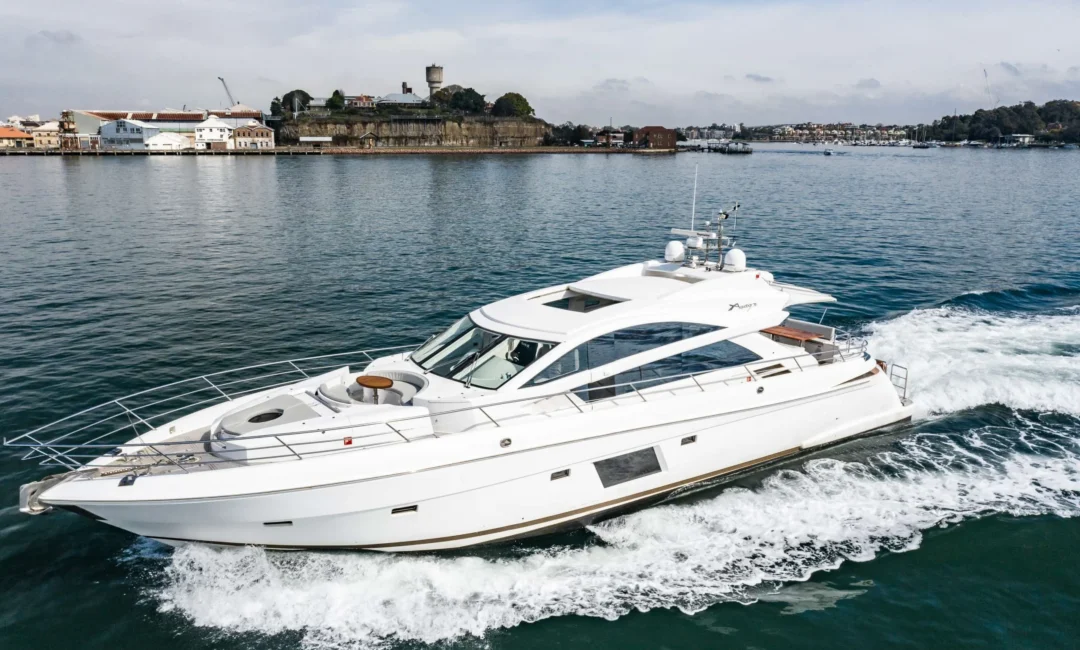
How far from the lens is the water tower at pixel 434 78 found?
18900 cm

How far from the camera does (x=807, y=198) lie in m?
51.8

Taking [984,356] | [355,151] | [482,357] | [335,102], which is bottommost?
[984,356]

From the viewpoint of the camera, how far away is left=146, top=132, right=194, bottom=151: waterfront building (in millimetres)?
115875

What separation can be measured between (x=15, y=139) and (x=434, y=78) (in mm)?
99240

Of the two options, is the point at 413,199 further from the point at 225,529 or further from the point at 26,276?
the point at 225,529

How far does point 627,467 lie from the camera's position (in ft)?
32.2

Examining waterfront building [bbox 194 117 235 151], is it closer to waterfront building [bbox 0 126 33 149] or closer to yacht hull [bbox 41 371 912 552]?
waterfront building [bbox 0 126 33 149]

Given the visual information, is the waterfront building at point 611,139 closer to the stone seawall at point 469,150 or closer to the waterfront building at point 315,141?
the stone seawall at point 469,150

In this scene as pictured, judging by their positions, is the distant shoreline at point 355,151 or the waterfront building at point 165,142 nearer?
the distant shoreline at point 355,151

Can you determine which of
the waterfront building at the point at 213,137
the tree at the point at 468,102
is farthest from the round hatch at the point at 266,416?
the tree at the point at 468,102

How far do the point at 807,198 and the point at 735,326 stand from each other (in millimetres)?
45073

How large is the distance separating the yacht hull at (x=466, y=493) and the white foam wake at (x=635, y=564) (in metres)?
0.33

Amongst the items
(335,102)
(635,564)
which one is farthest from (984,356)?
(335,102)

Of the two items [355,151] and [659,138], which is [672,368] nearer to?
[355,151]
